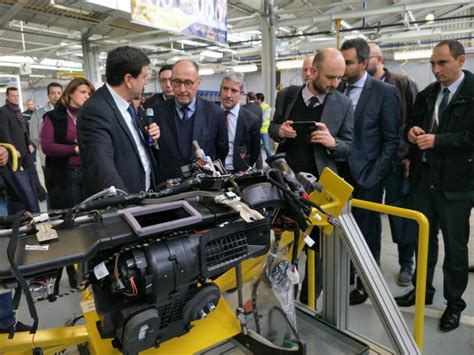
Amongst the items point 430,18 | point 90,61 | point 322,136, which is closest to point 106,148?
point 322,136

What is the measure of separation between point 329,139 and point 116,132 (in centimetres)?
112

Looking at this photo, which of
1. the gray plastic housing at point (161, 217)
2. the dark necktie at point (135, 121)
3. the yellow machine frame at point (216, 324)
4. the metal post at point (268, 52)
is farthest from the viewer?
the metal post at point (268, 52)

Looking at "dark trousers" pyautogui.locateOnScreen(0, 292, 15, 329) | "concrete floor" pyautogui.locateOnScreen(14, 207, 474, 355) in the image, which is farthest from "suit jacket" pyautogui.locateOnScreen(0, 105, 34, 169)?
"dark trousers" pyautogui.locateOnScreen(0, 292, 15, 329)

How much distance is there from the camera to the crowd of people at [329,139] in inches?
71.3

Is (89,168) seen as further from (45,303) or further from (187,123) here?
(45,303)

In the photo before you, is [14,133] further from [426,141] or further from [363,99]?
[426,141]

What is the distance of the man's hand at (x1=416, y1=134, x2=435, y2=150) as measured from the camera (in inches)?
83.4

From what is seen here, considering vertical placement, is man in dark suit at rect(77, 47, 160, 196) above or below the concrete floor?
above

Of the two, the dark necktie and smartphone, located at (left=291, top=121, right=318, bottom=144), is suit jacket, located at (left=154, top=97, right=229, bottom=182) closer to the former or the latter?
the dark necktie

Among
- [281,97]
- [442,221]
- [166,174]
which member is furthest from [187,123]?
[442,221]

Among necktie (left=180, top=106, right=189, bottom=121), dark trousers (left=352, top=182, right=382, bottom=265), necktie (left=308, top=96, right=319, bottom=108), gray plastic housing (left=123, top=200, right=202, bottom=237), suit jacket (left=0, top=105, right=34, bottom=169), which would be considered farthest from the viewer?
suit jacket (left=0, top=105, right=34, bottom=169)

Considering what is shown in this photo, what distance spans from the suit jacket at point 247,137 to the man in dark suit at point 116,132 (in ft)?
3.22

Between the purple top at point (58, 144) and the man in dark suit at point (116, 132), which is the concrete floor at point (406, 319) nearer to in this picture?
the man in dark suit at point (116, 132)

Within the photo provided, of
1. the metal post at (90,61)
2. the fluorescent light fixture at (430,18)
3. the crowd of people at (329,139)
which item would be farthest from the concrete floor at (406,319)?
the fluorescent light fixture at (430,18)
